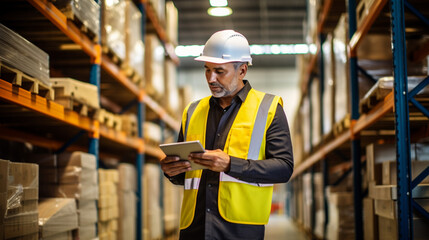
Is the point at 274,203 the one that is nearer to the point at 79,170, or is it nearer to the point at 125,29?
the point at 125,29

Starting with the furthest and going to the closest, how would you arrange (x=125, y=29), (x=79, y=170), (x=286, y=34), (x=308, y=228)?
(x=286, y=34) → (x=308, y=228) → (x=125, y=29) → (x=79, y=170)

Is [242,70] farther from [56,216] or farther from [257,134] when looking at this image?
[56,216]

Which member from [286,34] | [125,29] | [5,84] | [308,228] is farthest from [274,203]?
[5,84]

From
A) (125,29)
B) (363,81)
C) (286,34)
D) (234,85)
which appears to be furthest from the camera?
(286,34)

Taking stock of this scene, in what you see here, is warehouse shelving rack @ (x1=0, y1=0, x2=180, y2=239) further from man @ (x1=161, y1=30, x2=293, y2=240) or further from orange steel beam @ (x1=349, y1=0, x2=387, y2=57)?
orange steel beam @ (x1=349, y1=0, x2=387, y2=57)

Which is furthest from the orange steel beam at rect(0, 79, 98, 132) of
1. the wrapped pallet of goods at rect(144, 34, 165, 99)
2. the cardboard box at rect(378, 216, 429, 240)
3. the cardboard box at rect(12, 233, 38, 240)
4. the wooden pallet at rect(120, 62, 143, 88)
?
the wrapped pallet of goods at rect(144, 34, 165, 99)

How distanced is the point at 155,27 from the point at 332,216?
4.74 metres

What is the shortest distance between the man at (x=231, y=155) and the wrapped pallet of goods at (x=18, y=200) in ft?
3.95

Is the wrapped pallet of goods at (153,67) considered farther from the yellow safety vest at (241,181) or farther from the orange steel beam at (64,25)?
the yellow safety vest at (241,181)

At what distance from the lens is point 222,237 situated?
2.83 metres

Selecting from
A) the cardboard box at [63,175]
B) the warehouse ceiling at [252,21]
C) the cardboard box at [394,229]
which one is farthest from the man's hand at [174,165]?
the warehouse ceiling at [252,21]

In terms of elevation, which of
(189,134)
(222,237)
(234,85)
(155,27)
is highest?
(155,27)

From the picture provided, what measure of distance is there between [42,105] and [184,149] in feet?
6.43

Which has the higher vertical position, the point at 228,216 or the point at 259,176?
the point at 259,176
